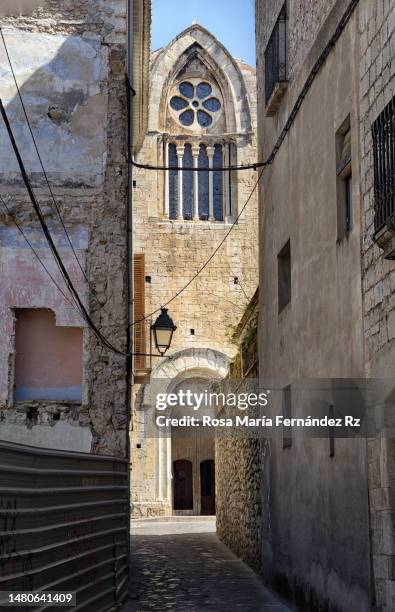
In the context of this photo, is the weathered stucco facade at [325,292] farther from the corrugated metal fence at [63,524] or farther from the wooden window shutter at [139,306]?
the wooden window shutter at [139,306]

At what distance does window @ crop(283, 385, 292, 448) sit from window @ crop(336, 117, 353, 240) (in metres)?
3.17

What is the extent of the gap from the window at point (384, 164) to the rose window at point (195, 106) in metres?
30.4

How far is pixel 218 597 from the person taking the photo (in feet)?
40.0

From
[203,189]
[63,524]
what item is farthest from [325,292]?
[203,189]

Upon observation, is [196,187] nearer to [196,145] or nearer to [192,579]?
[196,145]

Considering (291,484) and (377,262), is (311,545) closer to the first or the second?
(291,484)

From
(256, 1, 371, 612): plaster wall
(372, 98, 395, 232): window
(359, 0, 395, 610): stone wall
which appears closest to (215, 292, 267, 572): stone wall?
(256, 1, 371, 612): plaster wall

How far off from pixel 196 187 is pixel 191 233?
189cm

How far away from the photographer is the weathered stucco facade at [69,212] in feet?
41.1

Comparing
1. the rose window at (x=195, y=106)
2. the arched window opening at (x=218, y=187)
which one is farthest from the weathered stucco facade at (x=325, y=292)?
the rose window at (x=195, y=106)

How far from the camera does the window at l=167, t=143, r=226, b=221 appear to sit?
36.6 m

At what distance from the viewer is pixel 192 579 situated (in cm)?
1425

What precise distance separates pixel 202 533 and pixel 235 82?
1908cm

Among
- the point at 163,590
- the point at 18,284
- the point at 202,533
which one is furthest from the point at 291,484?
the point at 202,533
